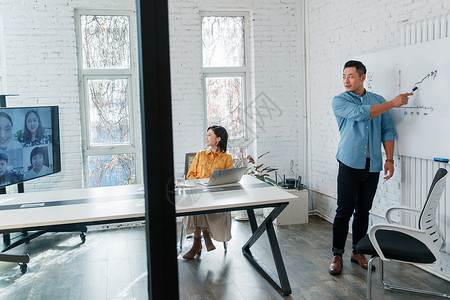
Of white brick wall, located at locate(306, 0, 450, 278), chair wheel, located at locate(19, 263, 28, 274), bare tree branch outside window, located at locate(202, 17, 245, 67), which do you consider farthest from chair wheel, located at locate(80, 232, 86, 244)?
bare tree branch outside window, located at locate(202, 17, 245, 67)

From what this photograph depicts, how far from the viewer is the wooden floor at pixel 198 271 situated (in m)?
1.16

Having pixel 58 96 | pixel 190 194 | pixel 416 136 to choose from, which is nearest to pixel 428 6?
pixel 416 136

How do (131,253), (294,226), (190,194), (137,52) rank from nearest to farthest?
1. (137,52)
2. (131,253)
3. (190,194)
4. (294,226)

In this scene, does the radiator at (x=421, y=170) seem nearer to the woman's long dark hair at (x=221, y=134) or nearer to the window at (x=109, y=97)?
the woman's long dark hair at (x=221, y=134)

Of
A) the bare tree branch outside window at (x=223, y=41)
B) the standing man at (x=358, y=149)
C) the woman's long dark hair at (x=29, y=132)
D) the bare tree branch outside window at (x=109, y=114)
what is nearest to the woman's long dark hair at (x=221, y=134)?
the standing man at (x=358, y=149)

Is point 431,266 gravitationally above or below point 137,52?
below

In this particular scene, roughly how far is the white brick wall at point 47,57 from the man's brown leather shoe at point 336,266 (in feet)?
8.83

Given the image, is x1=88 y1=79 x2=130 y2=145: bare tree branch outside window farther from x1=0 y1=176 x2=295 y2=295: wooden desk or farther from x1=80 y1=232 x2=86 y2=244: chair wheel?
x1=80 y1=232 x2=86 y2=244: chair wheel

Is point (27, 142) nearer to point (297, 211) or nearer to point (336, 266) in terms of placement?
point (336, 266)

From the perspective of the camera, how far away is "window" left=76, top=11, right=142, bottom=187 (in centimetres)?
89

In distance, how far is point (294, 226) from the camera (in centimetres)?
464

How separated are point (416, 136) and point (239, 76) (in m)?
2.34

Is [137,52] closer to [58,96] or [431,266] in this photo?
[58,96]

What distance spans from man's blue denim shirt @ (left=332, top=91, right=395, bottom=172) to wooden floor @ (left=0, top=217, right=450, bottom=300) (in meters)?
0.86
